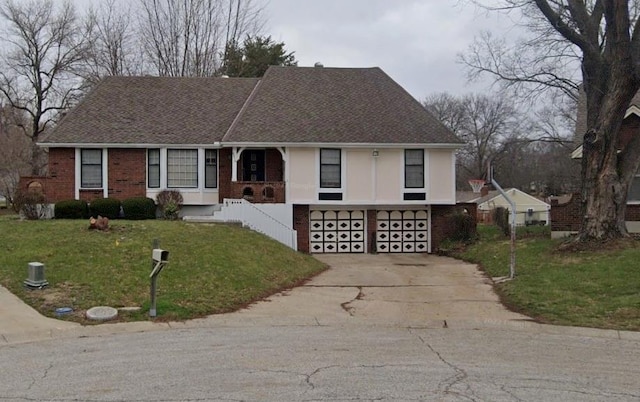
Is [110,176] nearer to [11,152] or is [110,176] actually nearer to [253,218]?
[253,218]

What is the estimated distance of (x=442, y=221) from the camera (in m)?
26.9

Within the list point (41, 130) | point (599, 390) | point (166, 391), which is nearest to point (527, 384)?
point (599, 390)

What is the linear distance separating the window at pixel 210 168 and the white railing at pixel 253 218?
353 cm

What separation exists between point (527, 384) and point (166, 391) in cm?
393

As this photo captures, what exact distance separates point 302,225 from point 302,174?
85.1 inches

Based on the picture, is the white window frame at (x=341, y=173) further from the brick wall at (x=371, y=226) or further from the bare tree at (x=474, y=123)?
the bare tree at (x=474, y=123)

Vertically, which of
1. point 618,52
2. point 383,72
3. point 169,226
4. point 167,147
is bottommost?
point 169,226

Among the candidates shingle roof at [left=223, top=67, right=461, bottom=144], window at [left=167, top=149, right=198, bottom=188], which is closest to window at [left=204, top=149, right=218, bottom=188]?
window at [left=167, top=149, right=198, bottom=188]

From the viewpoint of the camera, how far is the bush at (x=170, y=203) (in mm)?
23125

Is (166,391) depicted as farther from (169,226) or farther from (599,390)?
(169,226)

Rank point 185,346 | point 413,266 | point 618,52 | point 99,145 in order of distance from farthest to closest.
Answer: point 99,145, point 413,266, point 618,52, point 185,346

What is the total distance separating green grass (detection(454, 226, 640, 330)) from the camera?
1146 cm

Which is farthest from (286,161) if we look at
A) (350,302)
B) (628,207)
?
(628,207)

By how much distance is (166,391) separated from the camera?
6449mm
